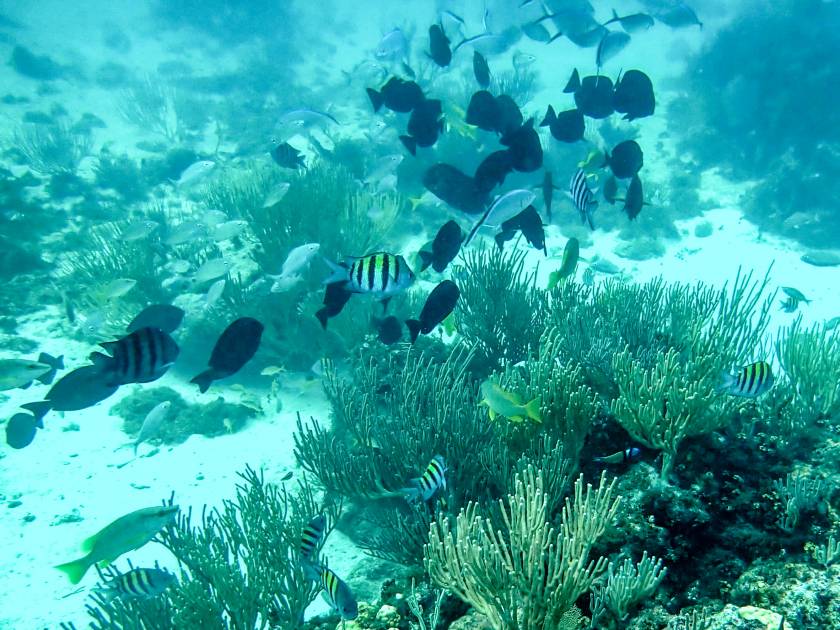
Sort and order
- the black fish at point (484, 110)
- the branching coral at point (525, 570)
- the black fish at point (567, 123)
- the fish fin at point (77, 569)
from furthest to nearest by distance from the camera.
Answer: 1. the black fish at point (567, 123)
2. the black fish at point (484, 110)
3. the fish fin at point (77, 569)
4. the branching coral at point (525, 570)

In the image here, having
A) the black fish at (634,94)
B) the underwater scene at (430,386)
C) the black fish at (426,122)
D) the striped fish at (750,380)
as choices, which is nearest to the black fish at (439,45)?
the underwater scene at (430,386)

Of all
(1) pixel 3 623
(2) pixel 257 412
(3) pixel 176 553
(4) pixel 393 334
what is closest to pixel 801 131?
(4) pixel 393 334

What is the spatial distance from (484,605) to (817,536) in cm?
214

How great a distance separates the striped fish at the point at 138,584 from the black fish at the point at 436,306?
8.65 ft

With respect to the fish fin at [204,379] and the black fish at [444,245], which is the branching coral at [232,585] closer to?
the fish fin at [204,379]

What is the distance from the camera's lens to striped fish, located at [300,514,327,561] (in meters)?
3.64

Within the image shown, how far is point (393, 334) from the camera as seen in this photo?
5652mm

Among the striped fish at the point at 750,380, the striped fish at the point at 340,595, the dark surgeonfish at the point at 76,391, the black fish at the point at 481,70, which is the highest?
the black fish at the point at 481,70

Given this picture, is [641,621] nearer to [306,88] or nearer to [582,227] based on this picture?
[582,227]

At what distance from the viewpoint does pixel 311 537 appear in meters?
3.65

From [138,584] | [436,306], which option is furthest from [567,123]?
[138,584]

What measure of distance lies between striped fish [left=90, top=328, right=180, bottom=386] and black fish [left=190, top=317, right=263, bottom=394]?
0.33 m

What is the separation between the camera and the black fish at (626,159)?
584 centimetres

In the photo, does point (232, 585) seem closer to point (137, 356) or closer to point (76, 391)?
point (137, 356)
